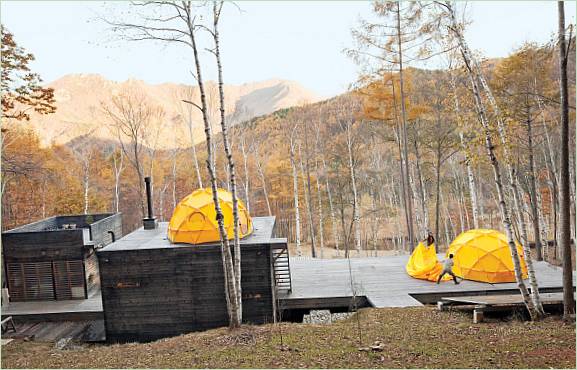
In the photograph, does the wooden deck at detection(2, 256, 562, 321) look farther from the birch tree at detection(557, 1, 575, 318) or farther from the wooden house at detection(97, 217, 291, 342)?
the birch tree at detection(557, 1, 575, 318)

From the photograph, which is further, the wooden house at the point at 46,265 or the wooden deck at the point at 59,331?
the wooden house at the point at 46,265

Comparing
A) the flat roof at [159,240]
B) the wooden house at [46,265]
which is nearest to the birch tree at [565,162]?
Result: the flat roof at [159,240]

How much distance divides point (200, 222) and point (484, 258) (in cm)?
751

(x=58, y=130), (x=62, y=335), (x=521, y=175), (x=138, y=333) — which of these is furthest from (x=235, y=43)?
(x=58, y=130)

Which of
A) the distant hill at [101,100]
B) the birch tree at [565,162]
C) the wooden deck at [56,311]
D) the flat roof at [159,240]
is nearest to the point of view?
the birch tree at [565,162]

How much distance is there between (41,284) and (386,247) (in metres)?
23.1

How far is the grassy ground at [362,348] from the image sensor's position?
6.59 meters

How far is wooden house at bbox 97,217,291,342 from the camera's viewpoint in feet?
36.8

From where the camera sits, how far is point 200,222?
473 inches

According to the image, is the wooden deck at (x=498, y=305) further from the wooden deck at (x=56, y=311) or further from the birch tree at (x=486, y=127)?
the wooden deck at (x=56, y=311)

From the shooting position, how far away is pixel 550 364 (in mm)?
6145

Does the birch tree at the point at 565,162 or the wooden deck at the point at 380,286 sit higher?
the birch tree at the point at 565,162

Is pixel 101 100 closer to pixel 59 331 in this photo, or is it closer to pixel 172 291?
pixel 59 331

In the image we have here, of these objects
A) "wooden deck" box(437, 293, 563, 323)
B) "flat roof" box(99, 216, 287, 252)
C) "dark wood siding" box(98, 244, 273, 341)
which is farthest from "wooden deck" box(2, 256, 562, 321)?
"flat roof" box(99, 216, 287, 252)
